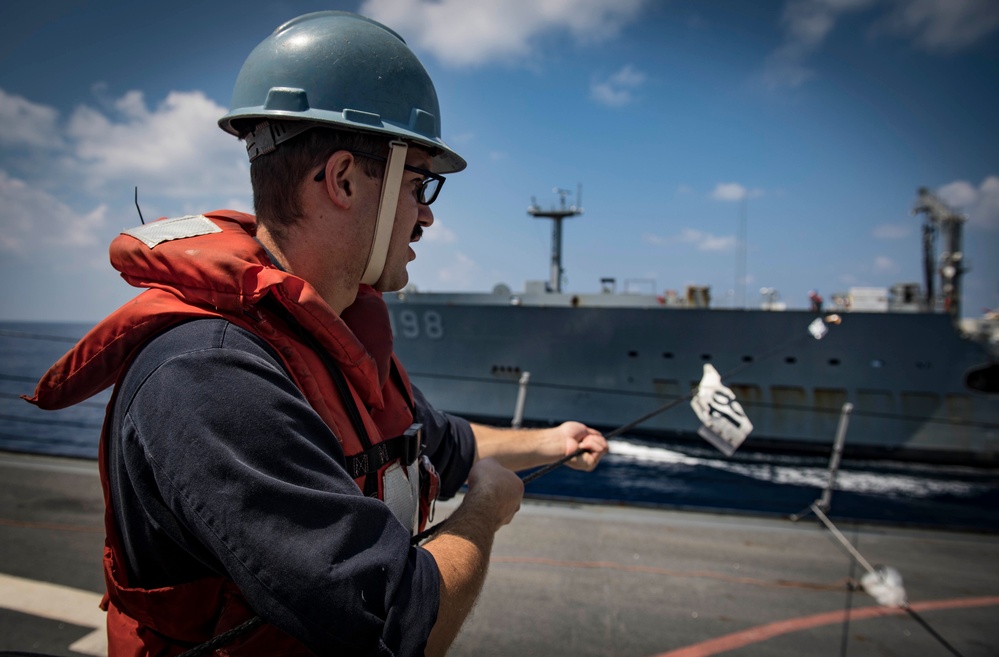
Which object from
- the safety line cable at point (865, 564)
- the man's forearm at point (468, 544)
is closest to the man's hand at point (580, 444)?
the man's forearm at point (468, 544)

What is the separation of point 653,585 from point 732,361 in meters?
16.9

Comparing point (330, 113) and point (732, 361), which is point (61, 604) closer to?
point (330, 113)

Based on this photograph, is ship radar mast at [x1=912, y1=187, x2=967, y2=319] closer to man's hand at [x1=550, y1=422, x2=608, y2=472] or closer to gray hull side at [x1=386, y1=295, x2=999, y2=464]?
gray hull side at [x1=386, y1=295, x2=999, y2=464]

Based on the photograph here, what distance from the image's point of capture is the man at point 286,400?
743mm

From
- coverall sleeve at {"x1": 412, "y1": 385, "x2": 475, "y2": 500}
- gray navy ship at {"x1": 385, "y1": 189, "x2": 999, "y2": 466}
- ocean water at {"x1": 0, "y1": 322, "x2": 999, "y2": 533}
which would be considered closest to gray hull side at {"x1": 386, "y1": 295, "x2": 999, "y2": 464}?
gray navy ship at {"x1": 385, "y1": 189, "x2": 999, "y2": 466}

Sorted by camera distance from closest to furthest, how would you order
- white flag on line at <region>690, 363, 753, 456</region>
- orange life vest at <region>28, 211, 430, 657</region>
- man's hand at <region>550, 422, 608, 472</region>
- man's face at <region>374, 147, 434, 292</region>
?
orange life vest at <region>28, 211, 430, 657</region> → man's face at <region>374, 147, 434, 292</region> → man's hand at <region>550, 422, 608, 472</region> → white flag on line at <region>690, 363, 753, 456</region>

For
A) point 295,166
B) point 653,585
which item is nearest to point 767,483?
point 653,585

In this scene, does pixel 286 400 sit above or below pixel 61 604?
above

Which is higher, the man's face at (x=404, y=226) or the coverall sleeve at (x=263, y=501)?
the man's face at (x=404, y=226)

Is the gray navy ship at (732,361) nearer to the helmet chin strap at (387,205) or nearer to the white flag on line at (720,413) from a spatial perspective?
the white flag on line at (720,413)

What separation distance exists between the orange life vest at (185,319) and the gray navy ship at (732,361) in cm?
1664

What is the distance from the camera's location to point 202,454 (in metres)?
0.73

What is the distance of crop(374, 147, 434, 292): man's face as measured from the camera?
3.81ft

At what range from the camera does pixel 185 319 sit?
0.87 meters
